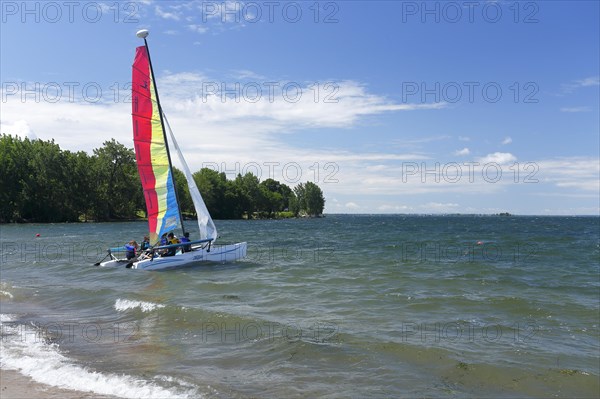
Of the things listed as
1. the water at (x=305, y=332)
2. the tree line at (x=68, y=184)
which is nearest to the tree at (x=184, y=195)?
the tree line at (x=68, y=184)

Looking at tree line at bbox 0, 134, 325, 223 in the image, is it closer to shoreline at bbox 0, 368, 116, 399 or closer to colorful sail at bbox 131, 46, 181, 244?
colorful sail at bbox 131, 46, 181, 244

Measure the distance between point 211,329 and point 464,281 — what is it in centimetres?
1210

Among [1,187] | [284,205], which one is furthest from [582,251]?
[284,205]

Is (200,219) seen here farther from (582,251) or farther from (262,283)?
(582,251)

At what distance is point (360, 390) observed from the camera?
8.09m

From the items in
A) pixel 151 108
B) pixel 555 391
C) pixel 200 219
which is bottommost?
pixel 555 391

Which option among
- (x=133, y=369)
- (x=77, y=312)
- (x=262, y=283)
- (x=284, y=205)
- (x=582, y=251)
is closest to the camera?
(x=133, y=369)

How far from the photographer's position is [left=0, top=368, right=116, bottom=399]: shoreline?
7.43 metres

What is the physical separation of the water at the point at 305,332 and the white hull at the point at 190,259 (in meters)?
0.79

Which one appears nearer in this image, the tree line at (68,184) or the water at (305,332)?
the water at (305,332)

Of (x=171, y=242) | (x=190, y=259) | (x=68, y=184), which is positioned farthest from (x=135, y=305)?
(x=68, y=184)

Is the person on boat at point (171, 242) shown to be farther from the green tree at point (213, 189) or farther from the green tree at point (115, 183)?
the green tree at point (213, 189)

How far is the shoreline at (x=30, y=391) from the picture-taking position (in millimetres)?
7432

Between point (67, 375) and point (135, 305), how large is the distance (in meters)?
6.45
